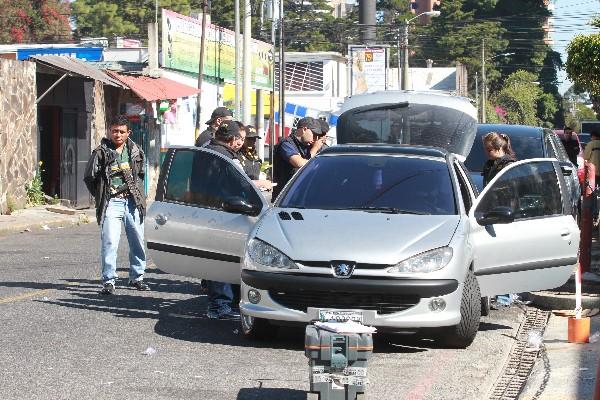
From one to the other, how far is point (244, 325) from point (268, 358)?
0.75 meters

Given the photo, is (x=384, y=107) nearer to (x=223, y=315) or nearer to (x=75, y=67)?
(x=223, y=315)

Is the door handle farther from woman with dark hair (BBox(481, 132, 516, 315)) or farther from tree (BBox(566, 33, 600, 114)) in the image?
tree (BBox(566, 33, 600, 114))

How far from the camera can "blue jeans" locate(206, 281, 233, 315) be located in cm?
1143

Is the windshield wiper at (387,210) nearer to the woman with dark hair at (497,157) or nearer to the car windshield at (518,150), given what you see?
the woman with dark hair at (497,157)

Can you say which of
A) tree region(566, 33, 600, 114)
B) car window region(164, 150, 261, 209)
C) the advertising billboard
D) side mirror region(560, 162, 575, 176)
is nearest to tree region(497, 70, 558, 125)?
the advertising billboard

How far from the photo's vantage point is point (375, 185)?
35.0 feet

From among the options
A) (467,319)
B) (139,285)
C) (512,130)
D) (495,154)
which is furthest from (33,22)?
(467,319)

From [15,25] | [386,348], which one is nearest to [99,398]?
[386,348]

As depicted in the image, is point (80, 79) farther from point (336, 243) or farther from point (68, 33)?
point (68, 33)

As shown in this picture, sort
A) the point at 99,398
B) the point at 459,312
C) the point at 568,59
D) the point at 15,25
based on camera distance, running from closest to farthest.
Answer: the point at 99,398
the point at 459,312
the point at 568,59
the point at 15,25

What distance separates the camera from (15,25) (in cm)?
7712

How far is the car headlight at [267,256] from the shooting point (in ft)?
31.5

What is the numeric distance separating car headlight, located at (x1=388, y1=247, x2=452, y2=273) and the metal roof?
60.2 feet

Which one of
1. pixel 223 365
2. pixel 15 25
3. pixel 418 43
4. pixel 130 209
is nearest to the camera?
pixel 223 365
